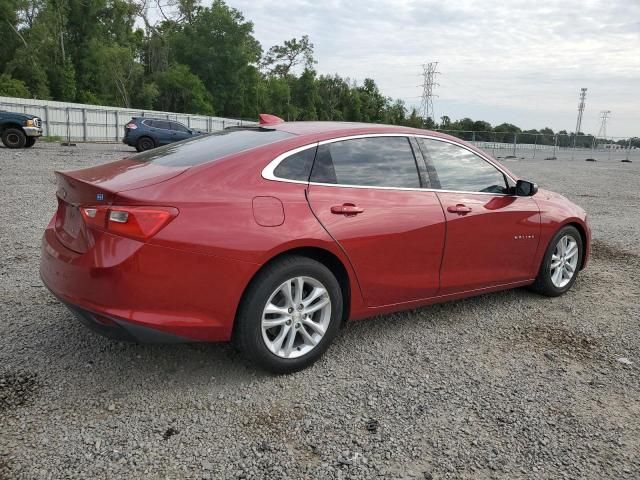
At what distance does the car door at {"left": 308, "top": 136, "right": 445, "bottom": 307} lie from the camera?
11.3 feet

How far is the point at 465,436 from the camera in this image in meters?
2.77

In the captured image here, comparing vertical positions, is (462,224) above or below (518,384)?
above

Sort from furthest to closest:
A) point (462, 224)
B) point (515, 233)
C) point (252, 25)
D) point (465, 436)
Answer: point (252, 25)
point (515, 233)
point (462, 224)
point (465, 436)

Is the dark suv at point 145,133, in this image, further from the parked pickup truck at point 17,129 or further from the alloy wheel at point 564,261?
the alloy wheel at point 564,261

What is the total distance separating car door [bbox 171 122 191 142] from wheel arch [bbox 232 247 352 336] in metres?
19.7

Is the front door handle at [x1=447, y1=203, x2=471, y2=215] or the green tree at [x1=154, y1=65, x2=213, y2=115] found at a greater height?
the green tree at [x1=154, y1=65, x2=213, y2=115]

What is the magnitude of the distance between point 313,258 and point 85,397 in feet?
5.01

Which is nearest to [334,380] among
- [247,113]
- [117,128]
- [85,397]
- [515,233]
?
[85,397]

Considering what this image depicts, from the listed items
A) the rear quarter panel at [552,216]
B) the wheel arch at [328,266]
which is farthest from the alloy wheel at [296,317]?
the rear quarter panel at [552,216]

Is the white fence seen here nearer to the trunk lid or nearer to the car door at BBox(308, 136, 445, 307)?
the car door at BBox(308, 136, 445, 307)

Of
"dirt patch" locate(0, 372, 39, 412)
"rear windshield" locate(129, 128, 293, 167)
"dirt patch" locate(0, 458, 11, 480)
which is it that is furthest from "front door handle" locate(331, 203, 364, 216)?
"dirt patch" locate(0, 458, 11, 480)

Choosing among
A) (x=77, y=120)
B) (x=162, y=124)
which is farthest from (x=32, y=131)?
(x=77, y=120)

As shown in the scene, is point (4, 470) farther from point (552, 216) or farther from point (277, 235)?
point (552, 216)

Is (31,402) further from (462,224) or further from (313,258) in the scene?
(462,224)
